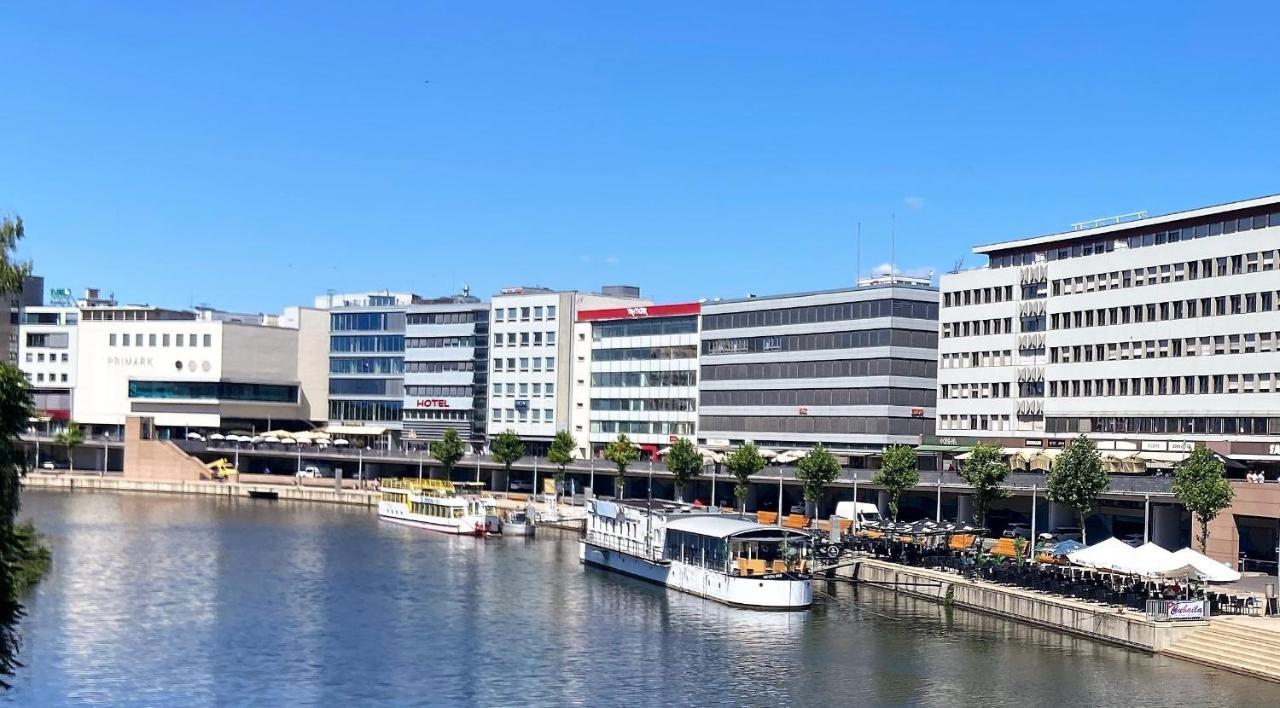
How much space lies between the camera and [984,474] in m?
99.6

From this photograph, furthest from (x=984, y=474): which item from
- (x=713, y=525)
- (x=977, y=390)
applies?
(x=977, y=390)

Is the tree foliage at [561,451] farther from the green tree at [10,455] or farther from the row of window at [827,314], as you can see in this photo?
the green tree at [10,455]

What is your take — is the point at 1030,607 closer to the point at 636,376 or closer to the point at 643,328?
the point at 643,328

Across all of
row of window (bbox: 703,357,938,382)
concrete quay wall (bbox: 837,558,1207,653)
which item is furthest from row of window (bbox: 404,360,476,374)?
concrete quay wall (bbox: 837,558,1207,653)

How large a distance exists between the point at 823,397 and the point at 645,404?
2785 cm

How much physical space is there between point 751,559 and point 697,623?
7284 mm

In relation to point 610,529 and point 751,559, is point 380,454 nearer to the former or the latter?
point 610,529

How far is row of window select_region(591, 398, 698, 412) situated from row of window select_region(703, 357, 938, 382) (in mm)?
4136

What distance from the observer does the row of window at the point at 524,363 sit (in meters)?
175

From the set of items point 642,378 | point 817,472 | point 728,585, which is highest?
point 642,378

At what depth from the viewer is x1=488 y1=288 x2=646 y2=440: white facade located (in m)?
174

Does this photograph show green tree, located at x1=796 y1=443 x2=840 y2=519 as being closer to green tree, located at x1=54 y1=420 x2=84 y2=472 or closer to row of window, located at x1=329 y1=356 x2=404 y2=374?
row of window, located at x1=329 y1=356 x2=404 y2=374

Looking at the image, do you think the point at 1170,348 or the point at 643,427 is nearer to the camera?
the point at 1170,348

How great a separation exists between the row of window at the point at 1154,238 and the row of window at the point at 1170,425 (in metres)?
12.4
